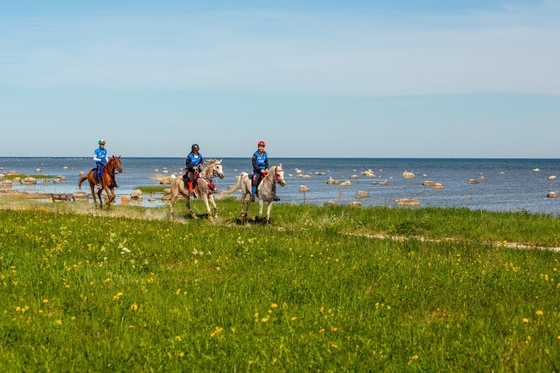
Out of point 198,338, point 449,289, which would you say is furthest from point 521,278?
point 198,338

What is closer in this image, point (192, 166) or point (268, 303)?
point (268, 303)

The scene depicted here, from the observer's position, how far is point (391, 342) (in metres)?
8.97

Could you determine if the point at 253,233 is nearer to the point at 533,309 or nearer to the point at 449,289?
the point at 449,289

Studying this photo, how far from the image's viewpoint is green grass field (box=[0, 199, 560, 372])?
27.6ft

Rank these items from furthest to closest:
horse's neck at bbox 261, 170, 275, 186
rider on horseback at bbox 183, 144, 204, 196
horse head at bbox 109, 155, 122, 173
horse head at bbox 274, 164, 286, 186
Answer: horse head at bbox 109, 155, 122, 173 < rider on horseback at bbox 183, 144, 204, 196 < horse's neck at bbox 261, 170, 275, 186 < horse head at bbox 274, 164, 286, 186

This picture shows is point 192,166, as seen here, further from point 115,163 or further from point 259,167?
point 115,163

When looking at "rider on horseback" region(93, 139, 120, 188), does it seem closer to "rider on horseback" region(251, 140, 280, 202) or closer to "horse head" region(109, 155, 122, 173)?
"horse head" region(109, 155, 122, 173)

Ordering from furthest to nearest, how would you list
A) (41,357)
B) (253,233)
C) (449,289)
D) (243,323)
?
(253,233) < (449,289) < (243,323) < (41,357)

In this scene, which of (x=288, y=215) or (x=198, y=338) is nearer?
(x=198, y=338)

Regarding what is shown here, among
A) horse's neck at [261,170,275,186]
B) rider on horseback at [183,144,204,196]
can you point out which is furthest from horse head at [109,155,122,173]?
horse's neck at [261,170,275,186]

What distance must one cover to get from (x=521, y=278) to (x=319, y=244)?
Answer: 5.81 m

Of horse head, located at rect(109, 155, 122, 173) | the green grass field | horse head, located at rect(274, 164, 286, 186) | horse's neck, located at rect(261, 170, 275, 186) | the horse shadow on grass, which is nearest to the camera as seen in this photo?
the green grass field

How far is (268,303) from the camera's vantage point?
1095 centimetres

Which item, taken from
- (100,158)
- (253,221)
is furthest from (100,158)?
(253,221)
